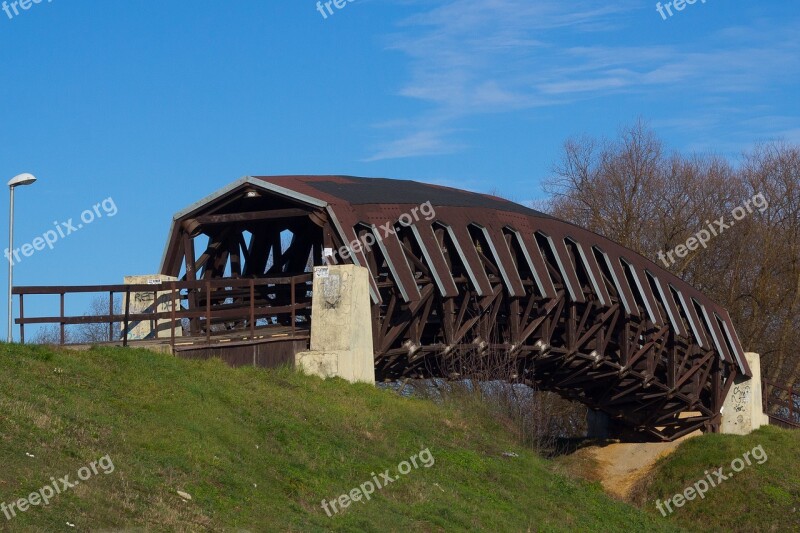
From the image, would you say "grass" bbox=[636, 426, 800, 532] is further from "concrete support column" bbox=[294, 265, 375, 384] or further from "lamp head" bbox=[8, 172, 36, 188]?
"lamp head" bbox=[8, 172, 36, 188]

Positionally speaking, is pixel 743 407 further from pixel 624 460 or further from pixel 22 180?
pixel 22 180

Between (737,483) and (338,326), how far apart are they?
56.3 ft

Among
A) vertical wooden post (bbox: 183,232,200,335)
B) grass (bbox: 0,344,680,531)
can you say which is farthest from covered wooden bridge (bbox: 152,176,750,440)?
grass (bbox: 0,344,680,531)

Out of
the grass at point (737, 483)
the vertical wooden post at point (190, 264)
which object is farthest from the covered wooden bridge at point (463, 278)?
the grass at point (737, 483)

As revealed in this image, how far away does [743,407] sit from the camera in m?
42.1

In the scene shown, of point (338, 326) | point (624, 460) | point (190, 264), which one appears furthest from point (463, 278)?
point (624, 460)

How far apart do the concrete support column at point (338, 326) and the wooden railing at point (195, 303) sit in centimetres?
70

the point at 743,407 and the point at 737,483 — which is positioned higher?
the point at 743,407

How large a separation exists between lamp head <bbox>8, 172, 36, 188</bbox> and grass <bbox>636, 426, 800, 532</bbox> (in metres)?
19.5

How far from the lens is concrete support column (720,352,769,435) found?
41.9 m

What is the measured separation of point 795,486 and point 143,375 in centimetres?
2357

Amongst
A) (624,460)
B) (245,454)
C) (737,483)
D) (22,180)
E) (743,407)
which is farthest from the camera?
(743,407)

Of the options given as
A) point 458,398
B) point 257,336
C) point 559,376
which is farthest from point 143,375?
point 559,376

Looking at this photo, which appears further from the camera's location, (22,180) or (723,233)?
(723,233)
